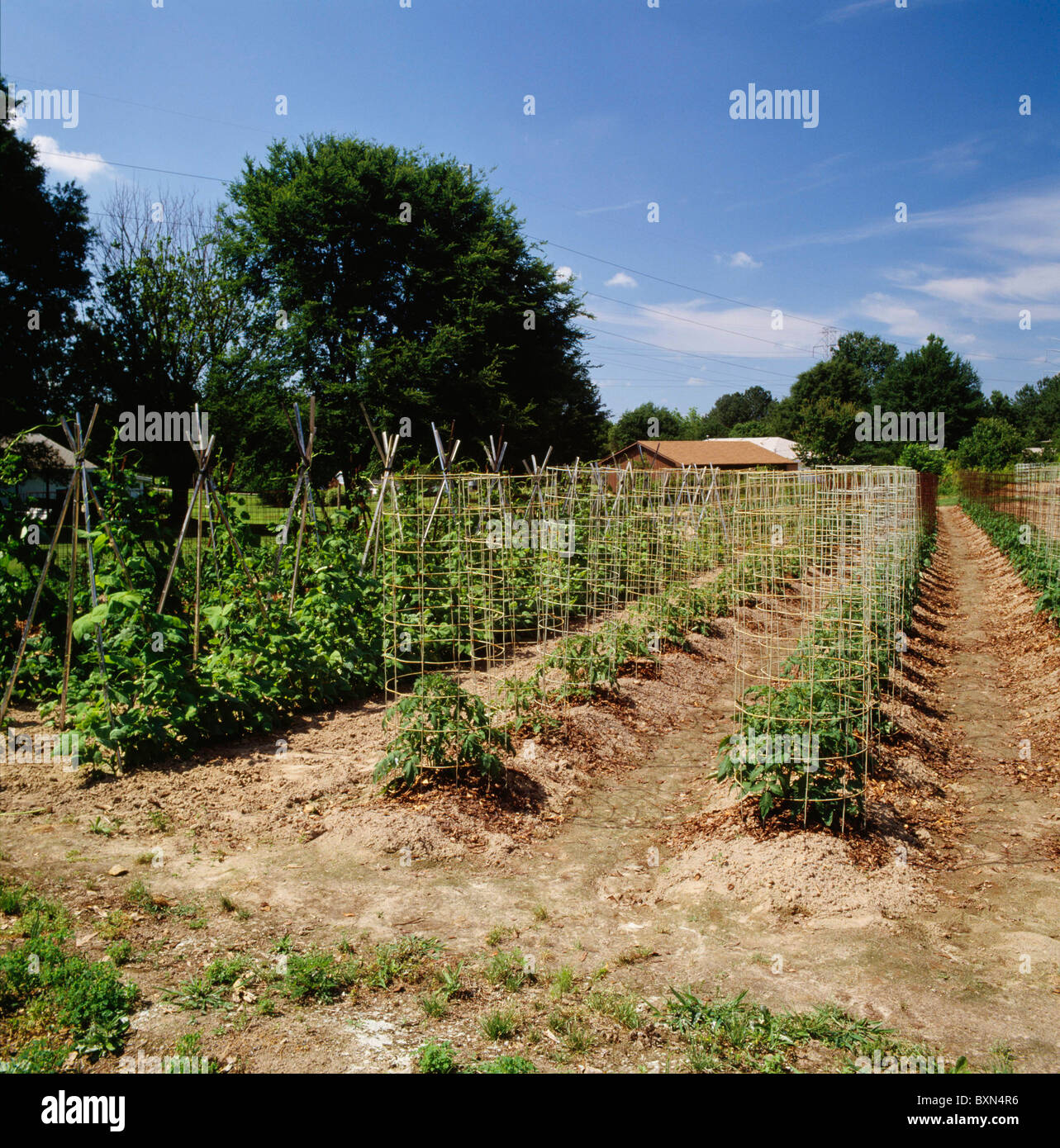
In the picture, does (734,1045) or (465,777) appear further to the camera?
(465,777)

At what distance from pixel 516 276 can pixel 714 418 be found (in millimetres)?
79117

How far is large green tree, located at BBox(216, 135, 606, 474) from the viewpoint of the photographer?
74.8 feet

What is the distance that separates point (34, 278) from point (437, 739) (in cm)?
2093

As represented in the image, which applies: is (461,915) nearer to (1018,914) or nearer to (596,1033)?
(596,1033)

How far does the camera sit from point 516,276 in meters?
25.3

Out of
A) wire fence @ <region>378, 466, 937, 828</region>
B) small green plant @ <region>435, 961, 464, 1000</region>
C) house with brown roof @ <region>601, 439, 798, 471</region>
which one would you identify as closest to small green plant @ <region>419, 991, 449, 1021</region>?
small green plant @ <region>435, 961, 464, 1000</region>

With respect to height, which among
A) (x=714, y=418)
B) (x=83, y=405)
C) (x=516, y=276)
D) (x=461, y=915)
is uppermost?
(x=714, y=418)

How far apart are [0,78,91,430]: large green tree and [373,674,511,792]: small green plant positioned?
683 inches

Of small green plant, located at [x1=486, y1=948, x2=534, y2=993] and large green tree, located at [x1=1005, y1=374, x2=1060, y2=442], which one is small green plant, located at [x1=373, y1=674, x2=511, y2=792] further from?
large green tree, located at [x1=1005, y1=374, x2=1060, y2=442]

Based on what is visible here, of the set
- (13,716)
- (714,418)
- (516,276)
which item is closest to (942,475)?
(516,276)

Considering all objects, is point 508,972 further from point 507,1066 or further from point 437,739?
point 437,739
